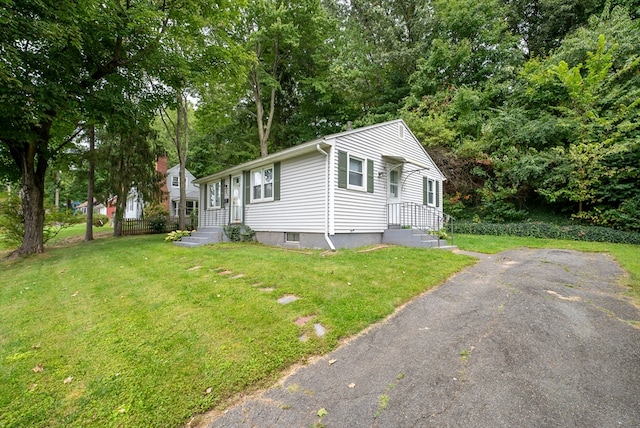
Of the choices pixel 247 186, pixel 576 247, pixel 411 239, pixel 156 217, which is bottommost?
pixel 576 247

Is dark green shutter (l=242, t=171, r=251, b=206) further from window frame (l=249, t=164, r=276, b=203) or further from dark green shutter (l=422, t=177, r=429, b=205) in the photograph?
dark green shutter (l=422, t=177, r=429, b=205)

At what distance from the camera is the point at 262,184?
36.6ft

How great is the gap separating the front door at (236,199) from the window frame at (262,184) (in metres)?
0.92

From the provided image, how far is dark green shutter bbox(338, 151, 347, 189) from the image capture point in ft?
28.7

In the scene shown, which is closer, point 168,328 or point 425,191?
point 168,328

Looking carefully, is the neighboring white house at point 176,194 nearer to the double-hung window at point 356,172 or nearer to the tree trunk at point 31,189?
the tree trunk at point 31,189

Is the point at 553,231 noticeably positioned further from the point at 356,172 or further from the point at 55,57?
the point at 55,57

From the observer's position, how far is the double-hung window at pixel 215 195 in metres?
14.0

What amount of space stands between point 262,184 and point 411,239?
19.8 feet

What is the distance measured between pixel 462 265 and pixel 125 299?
707 centimetres

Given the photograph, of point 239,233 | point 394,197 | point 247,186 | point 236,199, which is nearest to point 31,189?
point 236,199

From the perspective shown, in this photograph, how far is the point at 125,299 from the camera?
14.9ft

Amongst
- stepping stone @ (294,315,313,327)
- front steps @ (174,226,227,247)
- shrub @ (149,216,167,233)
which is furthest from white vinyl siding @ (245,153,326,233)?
shrub @ (149,216,167,233)

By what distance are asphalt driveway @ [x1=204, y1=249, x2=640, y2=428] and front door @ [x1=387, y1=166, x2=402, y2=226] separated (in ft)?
20.7
